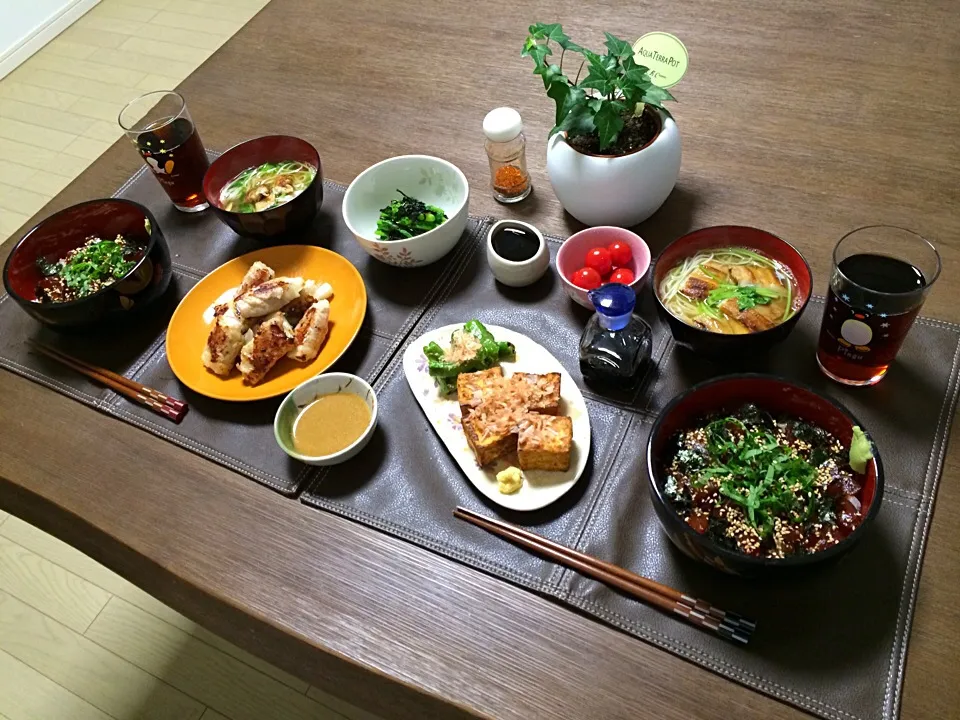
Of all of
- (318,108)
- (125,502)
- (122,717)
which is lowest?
(122,717)

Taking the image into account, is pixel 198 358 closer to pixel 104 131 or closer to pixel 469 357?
pixel 469 357

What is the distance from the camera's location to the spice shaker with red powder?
137 cm

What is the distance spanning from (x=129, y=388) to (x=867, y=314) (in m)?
1.19

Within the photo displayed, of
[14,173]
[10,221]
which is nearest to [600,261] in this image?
[10,221]

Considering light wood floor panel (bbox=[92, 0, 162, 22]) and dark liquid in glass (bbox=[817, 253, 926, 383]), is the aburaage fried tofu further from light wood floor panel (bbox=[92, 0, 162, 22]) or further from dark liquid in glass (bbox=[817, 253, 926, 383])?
light wood floor panel (bbox=[92, 0, 162, 22])

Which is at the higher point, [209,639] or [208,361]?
[208,361]

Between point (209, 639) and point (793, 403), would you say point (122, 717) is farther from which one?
point (793, 403)

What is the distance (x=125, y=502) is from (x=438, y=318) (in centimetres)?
59

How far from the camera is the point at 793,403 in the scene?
100 centimetres

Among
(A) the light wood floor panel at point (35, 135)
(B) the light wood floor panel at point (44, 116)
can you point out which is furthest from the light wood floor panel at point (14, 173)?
(B) the light wood floor panel at point (44, 116)

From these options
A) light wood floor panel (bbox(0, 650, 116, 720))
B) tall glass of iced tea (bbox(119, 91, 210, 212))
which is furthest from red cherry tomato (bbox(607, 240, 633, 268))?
light wood floor panel (bbox(0, 650, 116, 720))

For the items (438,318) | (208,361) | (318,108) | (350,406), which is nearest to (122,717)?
(208,361)

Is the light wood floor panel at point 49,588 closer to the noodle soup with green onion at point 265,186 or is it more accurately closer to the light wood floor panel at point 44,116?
the noodle soup with green onion at point 265,186

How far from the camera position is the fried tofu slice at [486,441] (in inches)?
42.1
